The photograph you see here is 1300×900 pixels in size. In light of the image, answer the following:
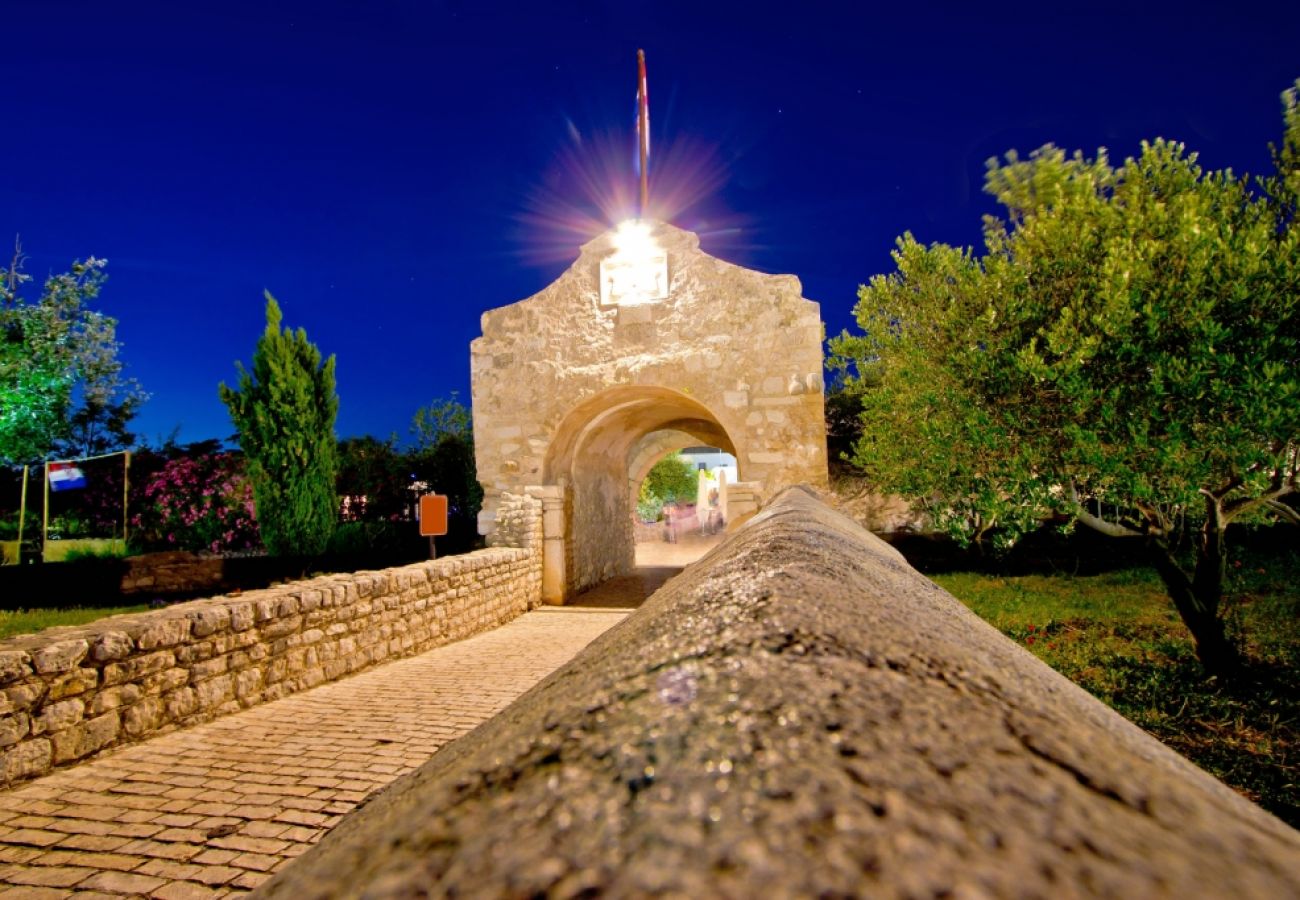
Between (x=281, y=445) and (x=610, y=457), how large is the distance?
6083 millimetres

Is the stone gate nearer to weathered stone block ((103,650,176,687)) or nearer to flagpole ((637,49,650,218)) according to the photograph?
flagpole ((637,49,650,218))

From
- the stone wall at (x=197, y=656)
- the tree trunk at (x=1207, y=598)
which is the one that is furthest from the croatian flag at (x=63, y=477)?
the tree trunk at (x=1207, y=598)

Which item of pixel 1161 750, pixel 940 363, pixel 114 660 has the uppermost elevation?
pixel 940 363

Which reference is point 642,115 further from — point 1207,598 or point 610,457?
point 1207,598

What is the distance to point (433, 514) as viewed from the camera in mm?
9219

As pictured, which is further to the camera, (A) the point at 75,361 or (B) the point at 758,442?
(A) the point at 75,361

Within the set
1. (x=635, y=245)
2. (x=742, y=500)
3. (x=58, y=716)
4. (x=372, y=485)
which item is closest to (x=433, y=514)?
(x=742, y=500)

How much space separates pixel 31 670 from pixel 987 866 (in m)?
4.35

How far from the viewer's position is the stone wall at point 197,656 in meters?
3.15

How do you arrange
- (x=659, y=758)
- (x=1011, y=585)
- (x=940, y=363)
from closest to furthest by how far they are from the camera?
(x=659, y=758), (x=940, y=363), (x=1011, y=585)

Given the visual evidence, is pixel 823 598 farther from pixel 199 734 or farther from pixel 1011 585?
pixel 1011 585

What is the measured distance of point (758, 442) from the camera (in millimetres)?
A: 8938

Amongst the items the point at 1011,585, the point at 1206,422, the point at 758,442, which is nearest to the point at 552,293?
the point at 758,442

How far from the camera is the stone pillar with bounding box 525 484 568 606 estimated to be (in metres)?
9.95
